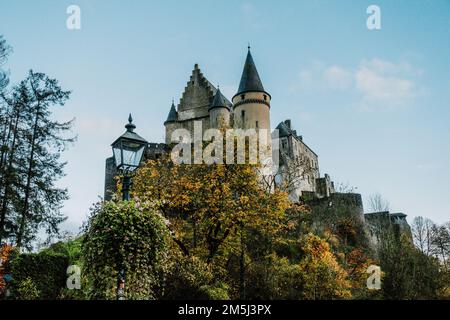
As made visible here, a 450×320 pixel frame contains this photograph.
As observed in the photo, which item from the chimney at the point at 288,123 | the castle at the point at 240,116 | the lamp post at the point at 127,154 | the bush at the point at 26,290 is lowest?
the bush at the point at 26,290

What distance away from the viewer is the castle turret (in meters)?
44.0

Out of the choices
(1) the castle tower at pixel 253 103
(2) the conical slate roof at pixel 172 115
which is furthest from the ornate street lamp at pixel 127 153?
(2) the conical slate roof at pixel 172 115

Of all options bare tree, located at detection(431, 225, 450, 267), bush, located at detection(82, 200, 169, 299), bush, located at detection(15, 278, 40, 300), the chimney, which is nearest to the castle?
the chimney

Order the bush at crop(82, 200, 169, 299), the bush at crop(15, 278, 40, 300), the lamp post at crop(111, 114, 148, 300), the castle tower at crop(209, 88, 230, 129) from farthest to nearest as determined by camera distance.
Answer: the castle tower at crop(209, 88, 230, 129), the bush at crop(15, 278, 40, 300), the lamp post at crop(111, 114, 148, 300), the bush at crop(82, 200, 169, 299)

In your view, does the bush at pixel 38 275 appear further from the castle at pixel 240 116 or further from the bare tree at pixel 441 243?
the bare tree at pixel 441 243

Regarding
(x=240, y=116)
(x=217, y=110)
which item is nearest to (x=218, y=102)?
(x=217, y=110)

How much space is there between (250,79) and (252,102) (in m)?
3.15

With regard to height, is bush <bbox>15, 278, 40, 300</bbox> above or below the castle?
below

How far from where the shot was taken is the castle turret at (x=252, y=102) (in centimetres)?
4400

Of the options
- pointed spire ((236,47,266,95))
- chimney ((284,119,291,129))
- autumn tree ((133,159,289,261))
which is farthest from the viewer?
chimney ((284,119,291,129))

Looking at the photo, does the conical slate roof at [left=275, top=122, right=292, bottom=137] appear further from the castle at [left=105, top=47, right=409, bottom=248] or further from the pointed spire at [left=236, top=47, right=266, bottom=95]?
the pointed spire at [left=236, top=47, right=266, bottom=95]

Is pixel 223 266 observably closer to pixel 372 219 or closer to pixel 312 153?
pixel 372 219

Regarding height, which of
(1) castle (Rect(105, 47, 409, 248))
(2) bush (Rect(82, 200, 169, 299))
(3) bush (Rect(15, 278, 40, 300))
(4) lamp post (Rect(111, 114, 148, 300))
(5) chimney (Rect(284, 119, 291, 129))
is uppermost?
(5) chimney (Rect(284, 119, 291, 129))
